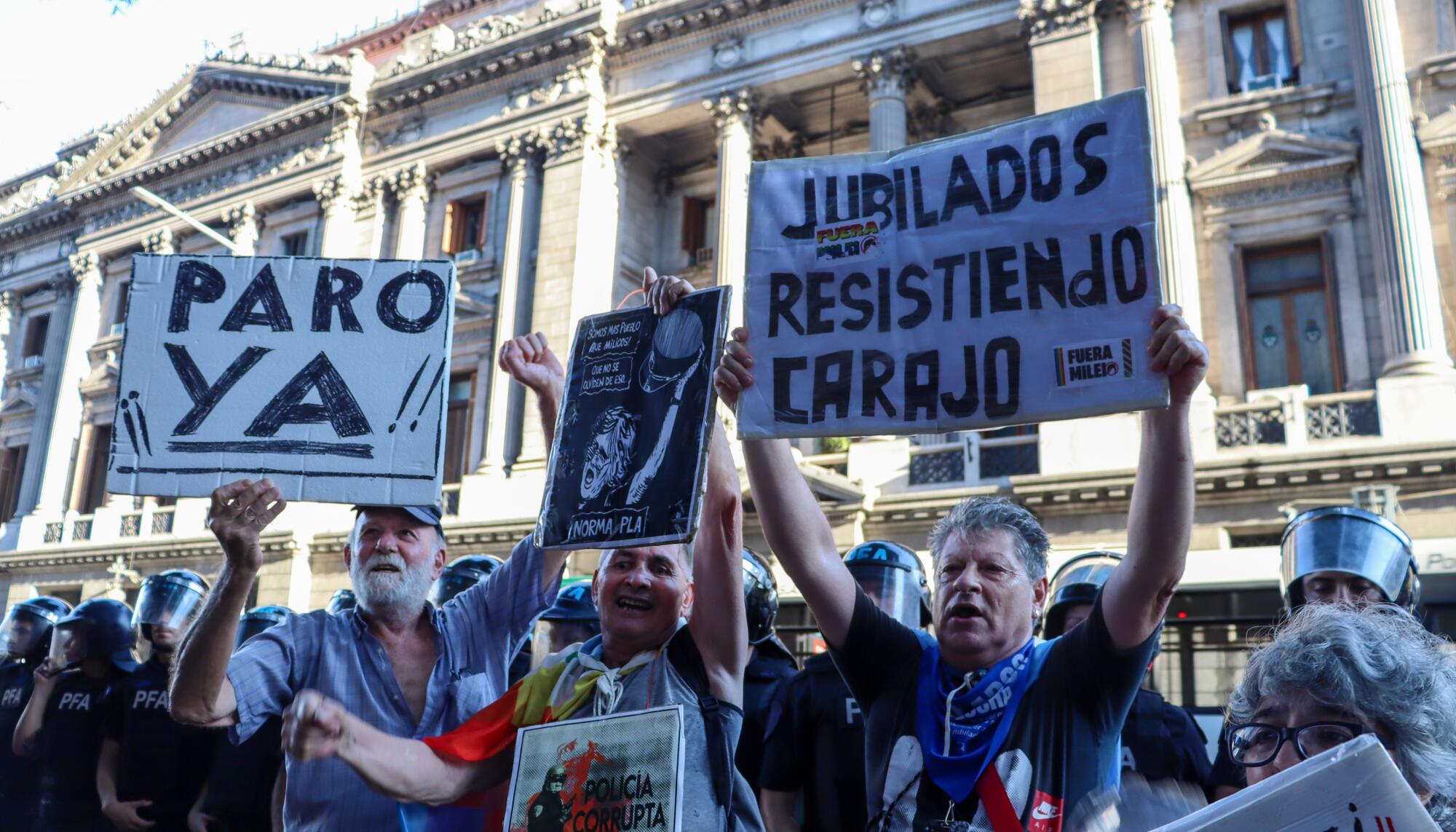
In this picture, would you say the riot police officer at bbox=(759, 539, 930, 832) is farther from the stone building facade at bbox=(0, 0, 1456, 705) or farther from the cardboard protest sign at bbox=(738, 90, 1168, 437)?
the stone building facade at bbox=(0, 0, 1456, 705)

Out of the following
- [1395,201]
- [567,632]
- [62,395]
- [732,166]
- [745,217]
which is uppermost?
[732,166]

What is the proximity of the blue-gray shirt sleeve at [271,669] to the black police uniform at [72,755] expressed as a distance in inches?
135

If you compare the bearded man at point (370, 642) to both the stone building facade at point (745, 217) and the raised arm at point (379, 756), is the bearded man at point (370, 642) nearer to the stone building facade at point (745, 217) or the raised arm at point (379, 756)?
the raised arm at point (379, 756)

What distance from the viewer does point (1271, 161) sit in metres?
15.7

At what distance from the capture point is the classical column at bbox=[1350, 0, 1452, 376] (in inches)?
542

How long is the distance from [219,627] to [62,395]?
1213 inches

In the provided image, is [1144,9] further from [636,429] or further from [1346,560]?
[636,429]

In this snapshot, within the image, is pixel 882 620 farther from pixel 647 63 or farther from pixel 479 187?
pixel 479 187

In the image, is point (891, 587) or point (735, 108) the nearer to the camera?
point (891, 587)

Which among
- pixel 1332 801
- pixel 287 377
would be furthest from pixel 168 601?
pixel 1332 801

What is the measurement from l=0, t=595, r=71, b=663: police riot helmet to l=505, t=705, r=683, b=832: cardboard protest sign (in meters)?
6.06

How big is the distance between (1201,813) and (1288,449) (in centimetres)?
1423

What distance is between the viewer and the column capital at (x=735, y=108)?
2028 centimetres

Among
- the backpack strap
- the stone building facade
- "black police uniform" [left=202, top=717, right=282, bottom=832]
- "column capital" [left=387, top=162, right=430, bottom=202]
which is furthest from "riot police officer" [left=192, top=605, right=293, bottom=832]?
"column capital" [left=387, top=162, right=430, bottom=202]
